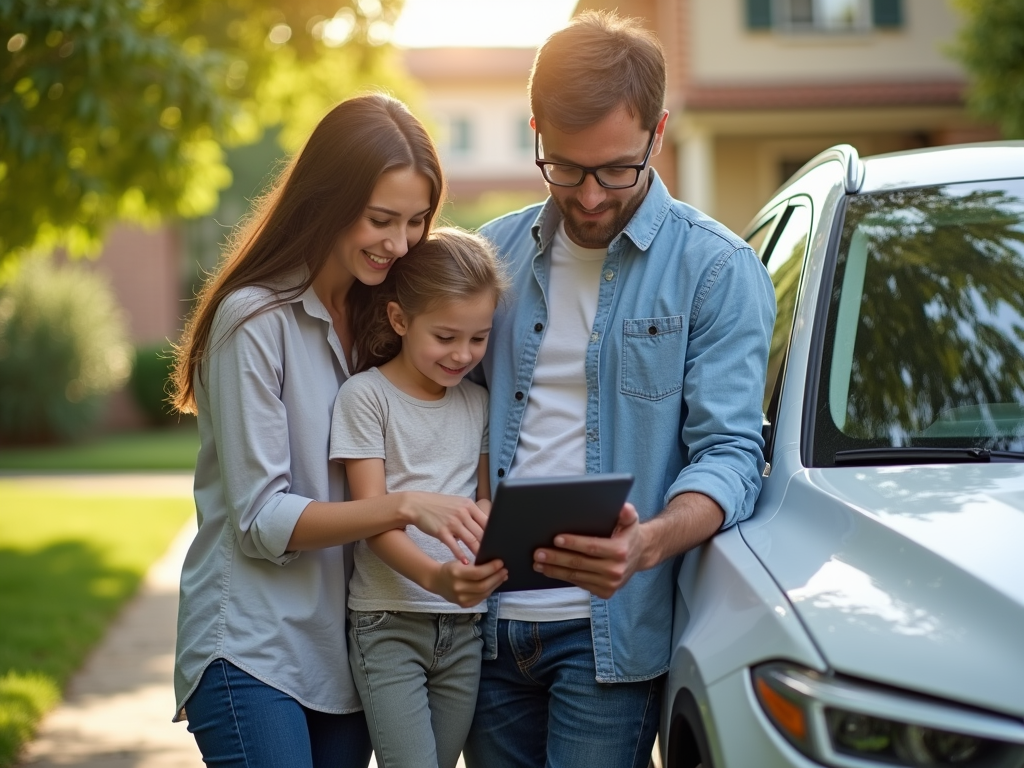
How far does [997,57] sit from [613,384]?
1201cm

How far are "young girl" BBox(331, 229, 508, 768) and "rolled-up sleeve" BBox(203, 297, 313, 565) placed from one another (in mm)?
154

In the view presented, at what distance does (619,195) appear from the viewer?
279cm

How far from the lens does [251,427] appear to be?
2.60 meters

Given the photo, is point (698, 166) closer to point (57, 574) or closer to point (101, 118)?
point (57, 574)

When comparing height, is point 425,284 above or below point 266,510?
above

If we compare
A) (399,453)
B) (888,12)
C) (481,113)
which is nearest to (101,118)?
(399,453)

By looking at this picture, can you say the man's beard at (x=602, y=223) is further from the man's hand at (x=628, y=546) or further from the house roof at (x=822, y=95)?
the house roof at (x=822, y=95)

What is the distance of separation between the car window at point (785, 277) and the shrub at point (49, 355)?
2083 cm

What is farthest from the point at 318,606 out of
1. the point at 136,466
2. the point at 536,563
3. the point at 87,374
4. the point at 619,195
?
the point at 87,374

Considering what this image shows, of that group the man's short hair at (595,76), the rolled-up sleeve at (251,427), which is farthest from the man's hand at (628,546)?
the man's short hair at (595,76)

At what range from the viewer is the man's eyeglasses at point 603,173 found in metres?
2.75

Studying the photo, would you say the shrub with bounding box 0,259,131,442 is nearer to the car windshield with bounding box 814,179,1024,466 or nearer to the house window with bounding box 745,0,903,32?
the house window with bounding box 745,0,903,32

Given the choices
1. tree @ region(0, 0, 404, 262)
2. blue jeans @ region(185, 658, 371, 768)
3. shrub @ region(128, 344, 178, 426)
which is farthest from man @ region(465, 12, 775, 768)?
shrub @ region(128, 344, 178, 426)

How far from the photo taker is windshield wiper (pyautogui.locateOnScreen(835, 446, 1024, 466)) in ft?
8.05
